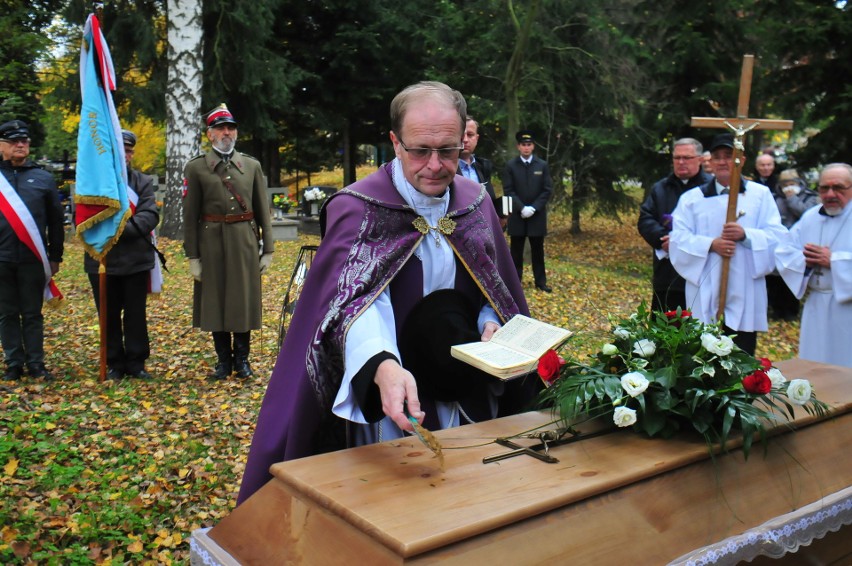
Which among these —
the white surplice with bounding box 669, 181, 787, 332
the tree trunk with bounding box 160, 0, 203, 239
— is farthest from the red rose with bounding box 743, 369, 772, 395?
the tree trunk with bounding box 160, 0, 203, 239

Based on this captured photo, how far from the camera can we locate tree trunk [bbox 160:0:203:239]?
590 inches

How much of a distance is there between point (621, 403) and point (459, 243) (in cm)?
85

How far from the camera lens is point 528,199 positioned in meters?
12.6

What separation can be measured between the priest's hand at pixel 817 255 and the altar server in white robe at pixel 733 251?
48 cm

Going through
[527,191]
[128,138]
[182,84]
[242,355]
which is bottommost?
[242,355]

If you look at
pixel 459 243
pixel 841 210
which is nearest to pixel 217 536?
pixel 459 243

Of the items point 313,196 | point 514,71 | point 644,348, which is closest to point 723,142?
point 644,348

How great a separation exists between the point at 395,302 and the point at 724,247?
4.01 meters

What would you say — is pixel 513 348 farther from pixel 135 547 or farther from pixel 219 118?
pixel 219 118

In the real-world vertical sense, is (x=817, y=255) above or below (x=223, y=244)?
above

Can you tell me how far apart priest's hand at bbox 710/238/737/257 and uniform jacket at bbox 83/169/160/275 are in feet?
15.3

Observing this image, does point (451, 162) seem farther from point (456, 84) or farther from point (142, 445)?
point (456, 84)

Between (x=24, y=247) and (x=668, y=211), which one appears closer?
(x=24, y=247)

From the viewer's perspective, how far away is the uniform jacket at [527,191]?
12336 millimetres
